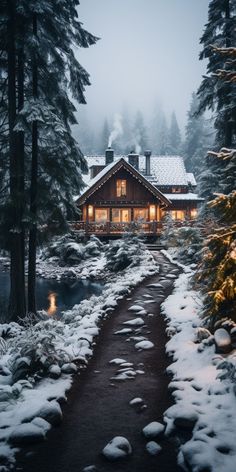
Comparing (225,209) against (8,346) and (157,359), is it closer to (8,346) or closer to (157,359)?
(157,359)

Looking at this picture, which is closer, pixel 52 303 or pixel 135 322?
pixel 135 322

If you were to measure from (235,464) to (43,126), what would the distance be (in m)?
10.9

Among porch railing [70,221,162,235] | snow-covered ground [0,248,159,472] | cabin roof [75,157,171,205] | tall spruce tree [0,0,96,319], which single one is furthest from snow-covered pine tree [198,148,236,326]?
cabin roof [75,157,171,205]

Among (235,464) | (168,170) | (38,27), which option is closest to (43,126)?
(38,27)

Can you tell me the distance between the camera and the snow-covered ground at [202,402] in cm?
401

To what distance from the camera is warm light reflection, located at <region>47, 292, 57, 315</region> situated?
54.9 feet

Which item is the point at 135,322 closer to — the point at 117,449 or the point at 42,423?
the point at 42,423

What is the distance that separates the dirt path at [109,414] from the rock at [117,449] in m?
0.07

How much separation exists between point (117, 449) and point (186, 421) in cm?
100

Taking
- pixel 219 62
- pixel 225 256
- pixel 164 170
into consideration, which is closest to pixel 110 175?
pixel 164 170

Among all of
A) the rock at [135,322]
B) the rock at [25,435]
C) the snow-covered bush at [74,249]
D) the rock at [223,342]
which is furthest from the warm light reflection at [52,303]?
the rock at [25,435]

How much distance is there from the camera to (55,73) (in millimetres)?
12117

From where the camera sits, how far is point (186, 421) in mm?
4691

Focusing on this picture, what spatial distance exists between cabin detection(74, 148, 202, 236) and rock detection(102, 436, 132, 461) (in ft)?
76.7
